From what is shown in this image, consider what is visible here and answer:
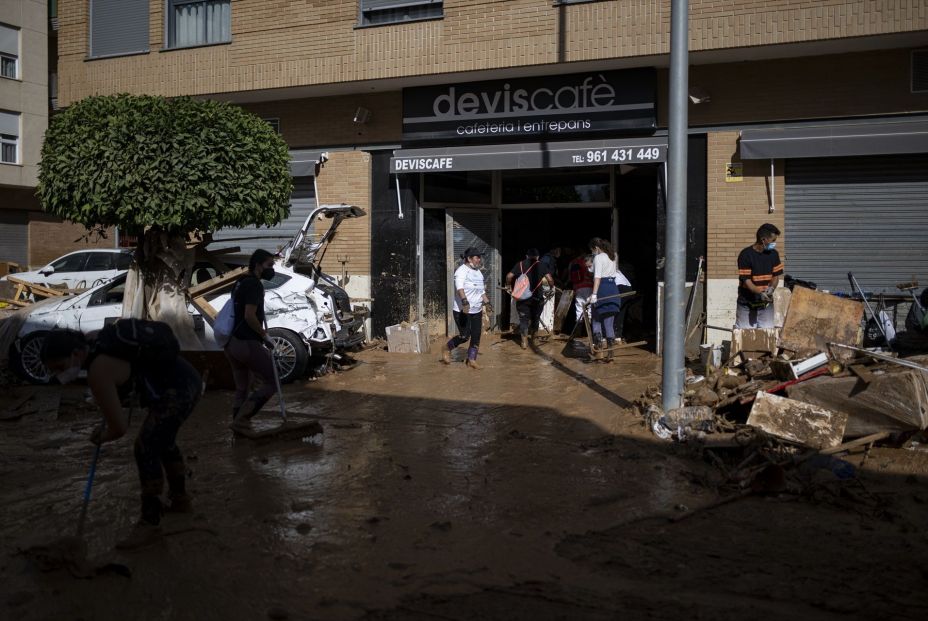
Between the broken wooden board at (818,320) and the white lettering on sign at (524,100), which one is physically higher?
the white lettering on sign at (524,100)

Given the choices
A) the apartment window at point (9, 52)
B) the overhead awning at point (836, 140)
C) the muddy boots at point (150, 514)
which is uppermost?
the apartment window at point (9, 52)

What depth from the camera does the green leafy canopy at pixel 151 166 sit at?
10.5 metres

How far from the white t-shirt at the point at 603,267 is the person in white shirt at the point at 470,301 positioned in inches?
60.9

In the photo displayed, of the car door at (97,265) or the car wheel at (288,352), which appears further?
the car door at (97,265)

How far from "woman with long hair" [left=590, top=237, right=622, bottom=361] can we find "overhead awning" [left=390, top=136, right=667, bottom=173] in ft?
5.20

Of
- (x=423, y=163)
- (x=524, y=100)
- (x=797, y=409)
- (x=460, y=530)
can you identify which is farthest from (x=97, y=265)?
(x=797, y=409)

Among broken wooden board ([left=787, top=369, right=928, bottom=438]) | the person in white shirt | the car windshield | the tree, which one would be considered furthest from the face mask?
the car windshield

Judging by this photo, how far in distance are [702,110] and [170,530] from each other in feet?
32.9

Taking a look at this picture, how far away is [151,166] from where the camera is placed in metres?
10.5

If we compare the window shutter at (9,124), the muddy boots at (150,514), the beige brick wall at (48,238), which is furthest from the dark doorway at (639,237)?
the window shutter at (9,124)

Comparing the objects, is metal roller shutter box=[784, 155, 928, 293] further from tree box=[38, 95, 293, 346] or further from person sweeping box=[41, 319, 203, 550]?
person sweeping box=[41, 319, 203, 550]

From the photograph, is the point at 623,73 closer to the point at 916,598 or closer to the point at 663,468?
the point at 663,468

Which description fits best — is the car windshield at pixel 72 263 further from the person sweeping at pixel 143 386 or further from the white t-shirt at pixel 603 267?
the person sweeping at pixel 143 386

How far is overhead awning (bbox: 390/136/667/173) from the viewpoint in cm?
1287
